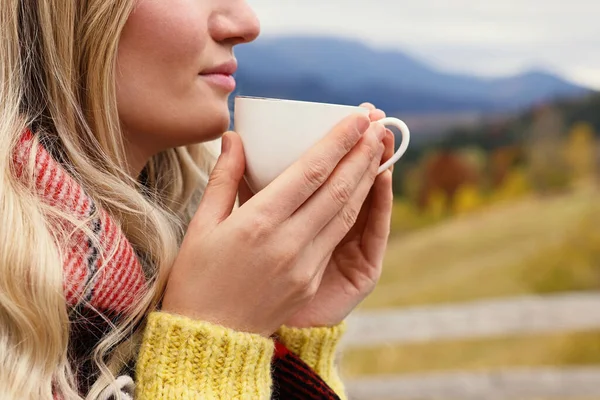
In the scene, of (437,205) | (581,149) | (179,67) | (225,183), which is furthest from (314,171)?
(581,149)

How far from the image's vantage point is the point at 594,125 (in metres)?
3.09

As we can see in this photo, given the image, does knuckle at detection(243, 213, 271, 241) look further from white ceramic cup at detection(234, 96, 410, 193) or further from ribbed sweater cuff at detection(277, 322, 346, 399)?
ribbed sweater cuff at detection(277, 322, 346, 399)

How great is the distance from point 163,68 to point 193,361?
13.3 inches

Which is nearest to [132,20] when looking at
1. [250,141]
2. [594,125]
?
[250,141]

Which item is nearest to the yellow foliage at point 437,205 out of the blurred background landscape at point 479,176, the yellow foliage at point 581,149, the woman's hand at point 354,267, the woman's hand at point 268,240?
the blurred background landscape at point 479,176

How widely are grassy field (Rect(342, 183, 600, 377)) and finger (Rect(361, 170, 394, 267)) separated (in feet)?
6.95

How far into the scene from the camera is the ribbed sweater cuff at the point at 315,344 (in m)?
0.96

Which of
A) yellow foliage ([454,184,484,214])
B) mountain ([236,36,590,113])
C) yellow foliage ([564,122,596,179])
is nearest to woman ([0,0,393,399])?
mountain ([236,36,590,113])

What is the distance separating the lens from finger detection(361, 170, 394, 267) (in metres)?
0.93

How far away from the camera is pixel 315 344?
3.16 ft

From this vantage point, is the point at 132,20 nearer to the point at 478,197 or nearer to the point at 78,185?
the point at 78,185

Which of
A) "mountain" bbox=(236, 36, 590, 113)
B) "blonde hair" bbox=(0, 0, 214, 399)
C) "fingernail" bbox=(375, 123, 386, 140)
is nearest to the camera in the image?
"blonde hair" bbox=(0, 0, 214, 399)

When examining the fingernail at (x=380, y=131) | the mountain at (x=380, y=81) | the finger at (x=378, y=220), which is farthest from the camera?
the mountain at (x=380, y=81)

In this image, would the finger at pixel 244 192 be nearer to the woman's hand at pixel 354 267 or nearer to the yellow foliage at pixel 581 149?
the woman's hand at pixel 354 267
